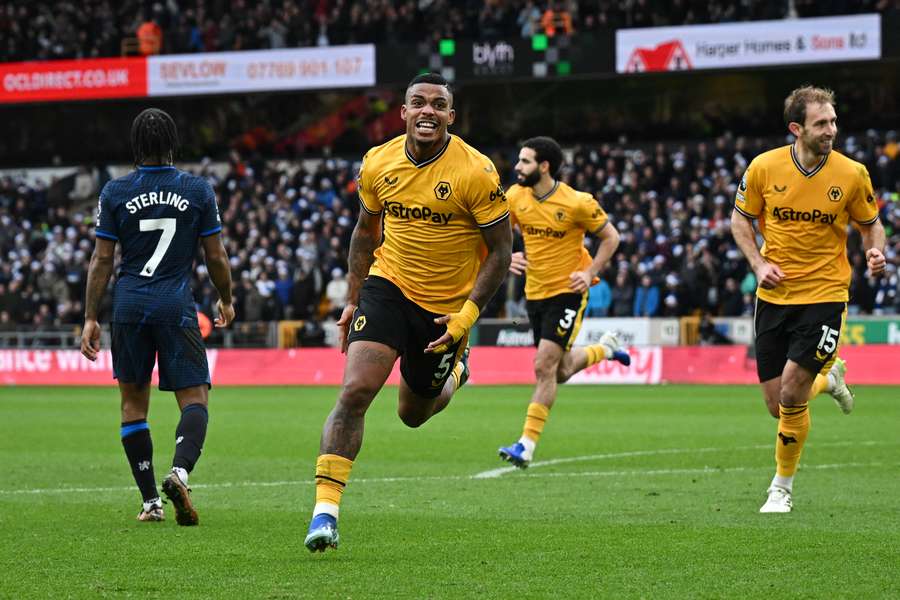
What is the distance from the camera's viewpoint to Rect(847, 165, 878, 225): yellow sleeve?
9.44 m

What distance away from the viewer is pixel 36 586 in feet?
20.9

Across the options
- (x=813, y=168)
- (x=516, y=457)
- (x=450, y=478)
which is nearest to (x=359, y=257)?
(x=813, y=168)

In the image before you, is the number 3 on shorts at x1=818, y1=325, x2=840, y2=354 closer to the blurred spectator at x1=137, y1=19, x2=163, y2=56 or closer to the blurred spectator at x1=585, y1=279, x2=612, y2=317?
the blurred spectator at x1=585, y1=279, x2=612, y2=317

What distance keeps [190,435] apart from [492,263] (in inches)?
85.2

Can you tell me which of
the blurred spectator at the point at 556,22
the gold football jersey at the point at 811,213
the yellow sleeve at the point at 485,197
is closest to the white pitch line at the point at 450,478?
the gold football jersey at the point at 811,213

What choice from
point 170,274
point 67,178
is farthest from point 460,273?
point 67,178

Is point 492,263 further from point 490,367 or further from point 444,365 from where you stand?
point 490,367

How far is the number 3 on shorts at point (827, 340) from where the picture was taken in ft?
30.6

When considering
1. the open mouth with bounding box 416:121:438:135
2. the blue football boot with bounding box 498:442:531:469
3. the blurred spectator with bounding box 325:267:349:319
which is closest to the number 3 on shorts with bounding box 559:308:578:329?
the blue football boot with bounding box 498:442:531:469

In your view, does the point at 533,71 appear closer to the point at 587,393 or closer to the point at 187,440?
the point at 587,393

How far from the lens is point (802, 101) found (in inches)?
367

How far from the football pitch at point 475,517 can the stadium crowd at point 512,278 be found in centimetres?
1225

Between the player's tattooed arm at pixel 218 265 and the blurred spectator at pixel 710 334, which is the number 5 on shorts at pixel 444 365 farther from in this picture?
the blurred spectator at pixel 710 334

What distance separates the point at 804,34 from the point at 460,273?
29.6 m
